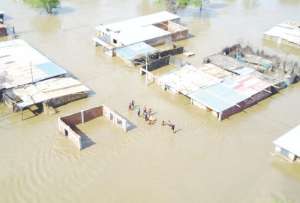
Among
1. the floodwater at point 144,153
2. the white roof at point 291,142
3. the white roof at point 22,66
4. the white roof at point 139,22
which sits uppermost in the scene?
the white roof at point 139,22

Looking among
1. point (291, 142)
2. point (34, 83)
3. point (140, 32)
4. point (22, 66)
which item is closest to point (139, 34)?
point (140, 32)

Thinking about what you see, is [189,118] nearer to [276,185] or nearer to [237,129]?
[237,129]

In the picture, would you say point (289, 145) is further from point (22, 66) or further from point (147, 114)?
point (22, 66)

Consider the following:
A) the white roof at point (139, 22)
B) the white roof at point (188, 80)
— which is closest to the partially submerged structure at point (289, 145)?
the white roof at point (188, 80)

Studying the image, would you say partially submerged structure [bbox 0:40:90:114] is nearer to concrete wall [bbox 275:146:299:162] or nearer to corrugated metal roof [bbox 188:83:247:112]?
corrugated metal roof [bbox 188:83:247:112]

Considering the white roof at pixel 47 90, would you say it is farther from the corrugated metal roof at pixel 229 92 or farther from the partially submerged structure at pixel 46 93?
the corrugated metal roof at pixel 229 92
